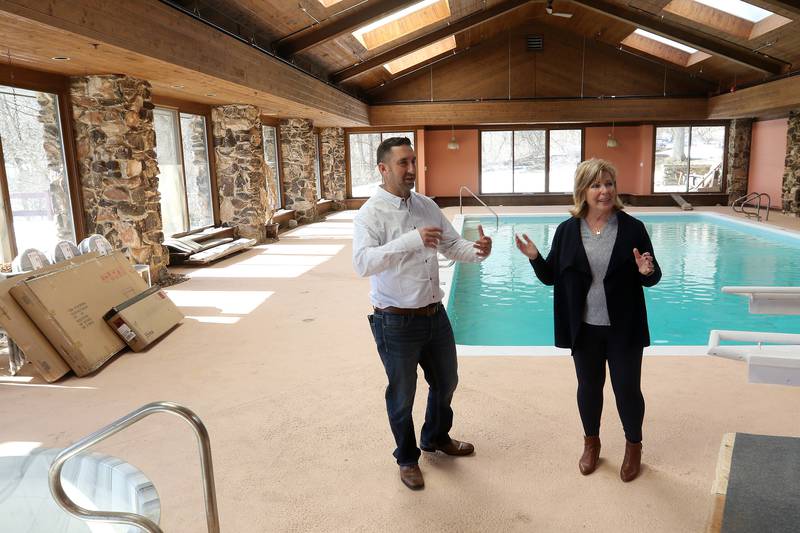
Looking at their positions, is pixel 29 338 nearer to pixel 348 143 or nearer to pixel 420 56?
pixel 420 56

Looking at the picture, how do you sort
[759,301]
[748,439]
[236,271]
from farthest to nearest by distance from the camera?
[236,271]
[748,439]
[759,301]

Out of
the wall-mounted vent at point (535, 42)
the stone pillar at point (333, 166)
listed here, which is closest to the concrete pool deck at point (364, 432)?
the stone pillar at point (333, 166)

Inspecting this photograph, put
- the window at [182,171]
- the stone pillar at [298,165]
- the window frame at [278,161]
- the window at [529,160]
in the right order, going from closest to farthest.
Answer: the window at [182,171] → the window frame at [278,161] → the stone pillar at [298,165] → the window at [529,160]

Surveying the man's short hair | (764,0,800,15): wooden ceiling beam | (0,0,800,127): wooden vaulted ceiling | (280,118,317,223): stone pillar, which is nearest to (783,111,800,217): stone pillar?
(0,0,800,127): wooden vaulted ceiling

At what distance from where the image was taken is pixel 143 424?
133 inches

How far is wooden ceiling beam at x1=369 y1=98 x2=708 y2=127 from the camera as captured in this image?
15.5m

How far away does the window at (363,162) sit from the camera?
59.5 feet

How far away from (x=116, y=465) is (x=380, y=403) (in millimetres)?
1505

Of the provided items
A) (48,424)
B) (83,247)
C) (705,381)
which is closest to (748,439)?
(705,381)

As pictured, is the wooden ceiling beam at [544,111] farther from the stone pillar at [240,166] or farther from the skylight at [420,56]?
the stone pillar at [240,166]

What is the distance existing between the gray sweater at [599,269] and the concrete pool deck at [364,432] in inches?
29.3

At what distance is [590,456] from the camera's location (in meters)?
2.75

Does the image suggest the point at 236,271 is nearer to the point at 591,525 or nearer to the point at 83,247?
the point at 83,247

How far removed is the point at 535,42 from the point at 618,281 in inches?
582
